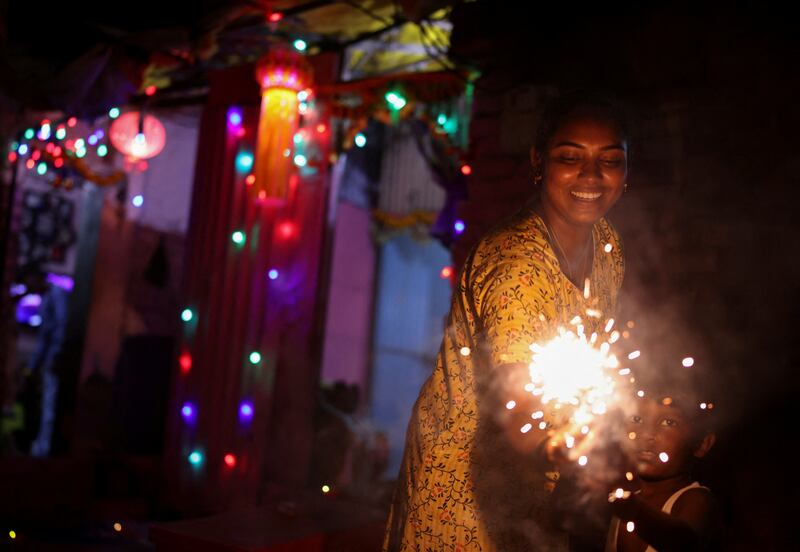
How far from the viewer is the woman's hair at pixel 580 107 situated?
83.3 inches

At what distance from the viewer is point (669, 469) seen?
254 cm

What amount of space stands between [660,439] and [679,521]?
0.90ft

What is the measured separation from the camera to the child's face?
8.29ft

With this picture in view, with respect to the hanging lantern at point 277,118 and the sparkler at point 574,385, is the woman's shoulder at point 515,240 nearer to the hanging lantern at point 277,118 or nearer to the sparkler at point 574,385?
the sparkler at point 574,385

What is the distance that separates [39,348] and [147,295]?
5.48ft

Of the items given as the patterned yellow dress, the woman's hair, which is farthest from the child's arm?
the woman's hair

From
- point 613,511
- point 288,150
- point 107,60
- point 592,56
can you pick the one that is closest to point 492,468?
point 613,511

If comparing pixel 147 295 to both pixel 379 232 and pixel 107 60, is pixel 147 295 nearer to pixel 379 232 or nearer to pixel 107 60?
pixel 379 232

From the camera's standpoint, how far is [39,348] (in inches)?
400

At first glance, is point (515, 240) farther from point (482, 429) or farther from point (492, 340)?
point (482, 429)

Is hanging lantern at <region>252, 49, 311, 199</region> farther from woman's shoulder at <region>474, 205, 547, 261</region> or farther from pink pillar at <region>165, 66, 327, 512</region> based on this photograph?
woman's shoulder at <region>474, 205, 547, 261</region>

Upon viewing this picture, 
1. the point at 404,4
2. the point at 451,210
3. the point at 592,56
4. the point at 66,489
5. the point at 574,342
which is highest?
the point at 404,4

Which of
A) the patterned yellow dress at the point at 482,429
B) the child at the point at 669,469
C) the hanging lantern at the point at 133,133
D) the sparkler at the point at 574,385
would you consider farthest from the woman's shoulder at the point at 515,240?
the hanging lantern at the point at 133,133

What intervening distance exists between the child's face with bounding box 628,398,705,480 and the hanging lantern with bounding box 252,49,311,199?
3746 mm
